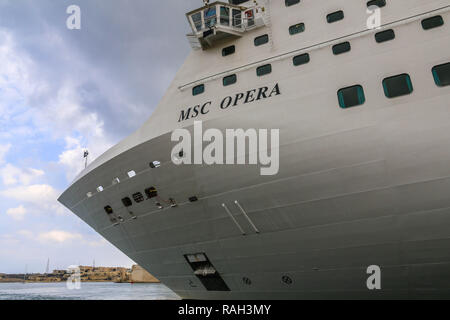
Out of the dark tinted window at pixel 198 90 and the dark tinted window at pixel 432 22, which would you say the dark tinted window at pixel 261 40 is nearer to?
the dark tinted window at pixel 198 90

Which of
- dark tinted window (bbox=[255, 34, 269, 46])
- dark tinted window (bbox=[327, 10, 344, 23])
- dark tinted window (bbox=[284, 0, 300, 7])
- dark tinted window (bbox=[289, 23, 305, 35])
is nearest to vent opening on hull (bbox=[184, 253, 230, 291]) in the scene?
dark tinted window (bbox=[255, 34, 269, 46])

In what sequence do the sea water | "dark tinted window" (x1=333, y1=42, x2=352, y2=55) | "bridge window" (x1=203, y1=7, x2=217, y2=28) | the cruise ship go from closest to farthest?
the cruise ship → "dark tinted window" (x1=333, y1=42, x2=352, y2=55) → "bridge window" (x1=203, y1=7, x2=217, y2=28) → the sea water

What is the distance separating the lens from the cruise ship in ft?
20.6

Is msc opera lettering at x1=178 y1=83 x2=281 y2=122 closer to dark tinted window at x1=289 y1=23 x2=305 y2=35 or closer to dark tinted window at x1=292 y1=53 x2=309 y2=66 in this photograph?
dark tinted window at x1=292 y1=53 x2=309 y2=66

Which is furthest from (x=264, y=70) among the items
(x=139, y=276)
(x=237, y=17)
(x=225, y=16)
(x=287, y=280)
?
(x=139, y=276)

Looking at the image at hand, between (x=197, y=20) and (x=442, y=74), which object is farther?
(x=197, y=20)

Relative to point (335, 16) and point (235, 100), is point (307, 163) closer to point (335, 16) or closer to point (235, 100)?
point (235, 100)

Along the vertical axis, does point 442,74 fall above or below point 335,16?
below

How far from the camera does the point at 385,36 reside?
7.18m

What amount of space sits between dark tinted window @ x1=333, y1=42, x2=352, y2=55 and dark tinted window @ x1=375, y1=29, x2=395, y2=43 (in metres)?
0.70

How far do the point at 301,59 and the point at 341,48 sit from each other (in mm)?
1042

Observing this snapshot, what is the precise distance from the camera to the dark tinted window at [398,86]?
640 centimetres

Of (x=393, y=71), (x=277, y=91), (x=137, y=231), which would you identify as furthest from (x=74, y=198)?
(x=393, y=71)
